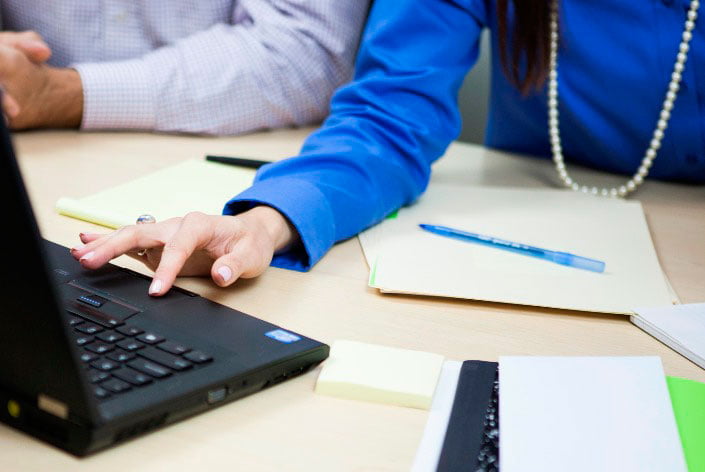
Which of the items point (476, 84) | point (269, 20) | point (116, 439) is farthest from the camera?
point (476, 84)

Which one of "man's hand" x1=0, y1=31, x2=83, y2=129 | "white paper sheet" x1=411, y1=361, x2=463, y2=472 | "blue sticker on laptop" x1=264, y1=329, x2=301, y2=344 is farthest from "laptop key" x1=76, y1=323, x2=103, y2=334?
"man's hand" x1=0, y1=31, x2=83, y2=129

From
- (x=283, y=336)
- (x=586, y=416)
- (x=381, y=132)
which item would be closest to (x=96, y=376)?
(x=283, y=336)

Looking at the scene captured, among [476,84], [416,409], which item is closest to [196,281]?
[416,409]

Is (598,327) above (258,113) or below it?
below

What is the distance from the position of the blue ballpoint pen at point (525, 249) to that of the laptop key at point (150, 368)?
409 millimetres

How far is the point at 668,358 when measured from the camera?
0.65 metres

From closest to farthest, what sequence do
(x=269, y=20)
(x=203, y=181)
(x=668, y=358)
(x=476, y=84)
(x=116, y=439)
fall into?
(x=116, y=439), (x=668, y=358), (x=203, y=181), (x=269, y=20), (x=476, y=84)

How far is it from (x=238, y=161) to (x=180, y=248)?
0.38 meters

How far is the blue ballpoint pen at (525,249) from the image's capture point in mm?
798

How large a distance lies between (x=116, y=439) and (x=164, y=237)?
253mm

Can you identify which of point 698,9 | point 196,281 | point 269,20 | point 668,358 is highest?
point 269,20

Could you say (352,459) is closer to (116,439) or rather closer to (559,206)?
(116,439)

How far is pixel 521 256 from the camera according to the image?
816mm

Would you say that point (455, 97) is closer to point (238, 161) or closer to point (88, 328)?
point (238, 161)
